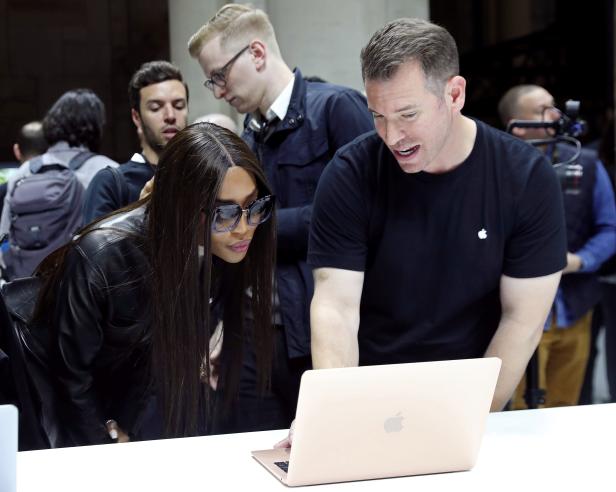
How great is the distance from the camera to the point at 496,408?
2.73m

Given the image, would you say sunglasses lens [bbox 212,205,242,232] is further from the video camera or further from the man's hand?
the man's hand

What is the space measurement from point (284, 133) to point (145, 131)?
62cm

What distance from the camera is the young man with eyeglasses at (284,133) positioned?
10.5 feet

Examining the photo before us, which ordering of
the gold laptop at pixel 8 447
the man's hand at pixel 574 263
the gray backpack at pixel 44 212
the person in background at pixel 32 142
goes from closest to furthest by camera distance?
Answer: the gold laptop at pixel 8 447 < the gray backpack at pixel 44 212 < the man's hand at pixel 574 263 < the person in background at pixel 32 142

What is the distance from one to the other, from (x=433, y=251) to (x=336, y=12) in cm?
377

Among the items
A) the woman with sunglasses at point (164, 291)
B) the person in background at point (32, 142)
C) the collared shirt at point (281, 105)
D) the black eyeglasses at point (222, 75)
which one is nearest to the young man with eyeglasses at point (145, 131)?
the black eyeglasses at point (222, 75)

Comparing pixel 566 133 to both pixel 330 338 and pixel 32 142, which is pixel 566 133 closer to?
pixel 330 338

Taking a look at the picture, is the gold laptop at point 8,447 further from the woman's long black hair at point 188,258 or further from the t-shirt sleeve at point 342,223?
the t-shirt sleeve at point 342,223

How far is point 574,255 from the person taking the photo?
4.55 m

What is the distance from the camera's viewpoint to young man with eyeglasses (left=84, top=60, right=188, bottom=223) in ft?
11.8

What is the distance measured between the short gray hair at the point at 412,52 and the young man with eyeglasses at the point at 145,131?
1242 mm

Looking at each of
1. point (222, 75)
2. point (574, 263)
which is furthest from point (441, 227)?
point (574, 263)

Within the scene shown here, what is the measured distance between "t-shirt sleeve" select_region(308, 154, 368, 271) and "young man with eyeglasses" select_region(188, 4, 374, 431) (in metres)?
0.48

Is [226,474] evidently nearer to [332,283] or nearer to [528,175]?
[332,283]
